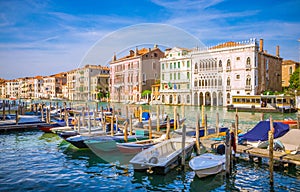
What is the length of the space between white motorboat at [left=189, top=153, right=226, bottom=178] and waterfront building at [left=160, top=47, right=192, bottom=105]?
86.0ft

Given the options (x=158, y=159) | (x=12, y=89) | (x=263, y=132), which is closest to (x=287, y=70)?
(x=263, y=132)

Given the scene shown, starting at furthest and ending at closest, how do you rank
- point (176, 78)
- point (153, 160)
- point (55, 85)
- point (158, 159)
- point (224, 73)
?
point (55, 85) < point (176, 78) < point (224, 73) < point (158, 159) < point (153, 160)

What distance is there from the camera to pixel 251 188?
619 cm

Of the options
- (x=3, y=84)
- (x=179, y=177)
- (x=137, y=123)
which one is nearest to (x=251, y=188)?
(x=179, y=177)

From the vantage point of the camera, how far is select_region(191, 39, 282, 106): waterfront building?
2909 cm

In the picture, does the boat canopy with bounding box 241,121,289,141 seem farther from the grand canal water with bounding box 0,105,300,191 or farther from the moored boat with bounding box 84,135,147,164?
the moored boat with bounding box 84,135,147,164

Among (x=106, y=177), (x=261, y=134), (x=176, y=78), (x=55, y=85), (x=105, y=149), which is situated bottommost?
(x=106, y=177)

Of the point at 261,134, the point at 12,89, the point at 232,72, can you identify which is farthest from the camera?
the point at 12,89

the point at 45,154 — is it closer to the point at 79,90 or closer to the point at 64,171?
the point at 64,171

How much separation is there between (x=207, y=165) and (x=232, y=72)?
25.3m

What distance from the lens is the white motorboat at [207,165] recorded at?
6.59 meters

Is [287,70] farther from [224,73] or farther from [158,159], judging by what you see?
[158,159]

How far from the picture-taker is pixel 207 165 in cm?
663

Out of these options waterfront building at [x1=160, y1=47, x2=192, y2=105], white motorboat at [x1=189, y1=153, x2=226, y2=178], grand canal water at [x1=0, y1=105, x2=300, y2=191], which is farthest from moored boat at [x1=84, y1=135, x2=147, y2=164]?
waterfront building at [x1=160, y1=47, x2=192, y2=105]
